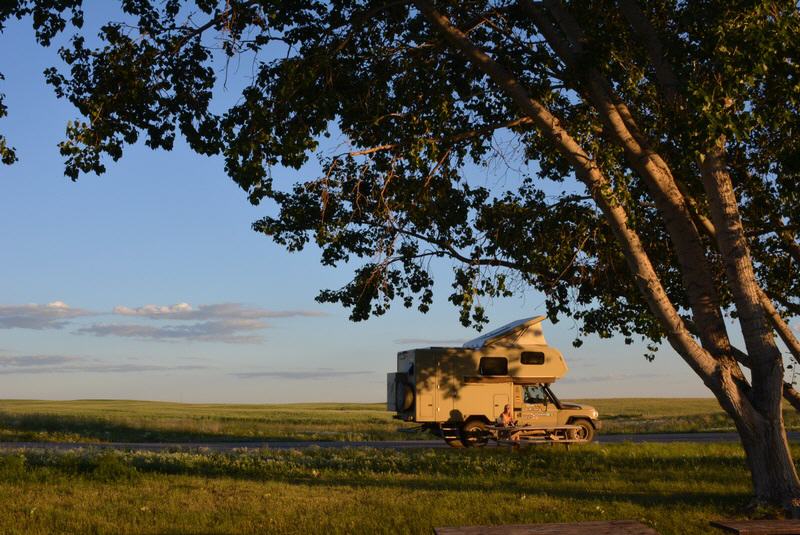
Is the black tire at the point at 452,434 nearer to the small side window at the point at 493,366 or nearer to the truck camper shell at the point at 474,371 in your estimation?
the truck camper shell at the point at 474,371

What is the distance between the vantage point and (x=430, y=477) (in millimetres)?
18016

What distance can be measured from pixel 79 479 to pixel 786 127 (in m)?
15.3

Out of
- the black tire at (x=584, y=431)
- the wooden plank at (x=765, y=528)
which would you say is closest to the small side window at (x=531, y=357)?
the black tire at (x=584, y=431)

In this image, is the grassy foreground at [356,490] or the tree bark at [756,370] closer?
the grassy foreground at [356,490]

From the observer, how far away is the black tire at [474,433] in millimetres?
26984

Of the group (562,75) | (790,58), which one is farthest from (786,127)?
(562,75)

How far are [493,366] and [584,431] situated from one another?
3.86m

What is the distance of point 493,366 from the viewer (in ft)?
87.6

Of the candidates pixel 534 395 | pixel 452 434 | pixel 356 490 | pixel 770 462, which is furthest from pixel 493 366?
pixel 770 462

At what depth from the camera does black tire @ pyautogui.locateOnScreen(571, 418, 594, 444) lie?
27.5 metres

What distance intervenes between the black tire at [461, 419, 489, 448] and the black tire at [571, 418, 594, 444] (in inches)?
111

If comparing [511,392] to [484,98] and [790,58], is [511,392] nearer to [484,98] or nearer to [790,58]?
[484,98]

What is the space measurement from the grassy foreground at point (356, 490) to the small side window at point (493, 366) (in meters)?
3.80

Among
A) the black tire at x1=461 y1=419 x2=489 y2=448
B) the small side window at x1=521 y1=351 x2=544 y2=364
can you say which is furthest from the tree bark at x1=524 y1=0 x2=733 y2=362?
the black tire at x1=461 y1=419 x2=489 y2=448
